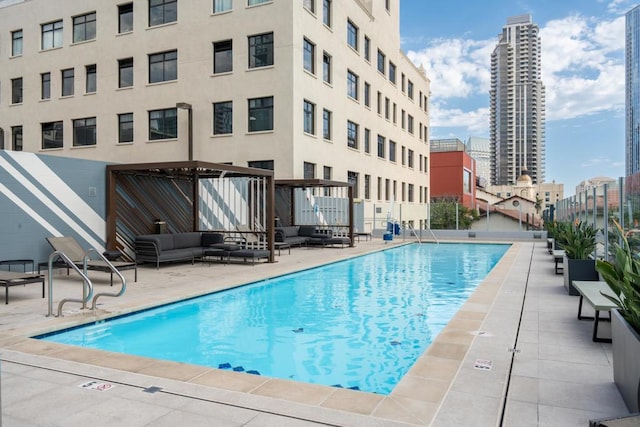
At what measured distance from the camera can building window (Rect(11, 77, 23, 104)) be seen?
29328 millimetres

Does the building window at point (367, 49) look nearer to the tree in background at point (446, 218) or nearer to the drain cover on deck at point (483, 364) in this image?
the tree in background at point (446, 218)

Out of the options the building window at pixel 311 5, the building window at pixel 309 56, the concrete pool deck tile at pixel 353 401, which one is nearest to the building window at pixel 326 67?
the building window at pixel 309 56

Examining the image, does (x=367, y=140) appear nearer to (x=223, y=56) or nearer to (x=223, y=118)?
(x=223, y=118)

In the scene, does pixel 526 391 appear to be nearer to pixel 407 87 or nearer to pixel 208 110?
pixel 208 110

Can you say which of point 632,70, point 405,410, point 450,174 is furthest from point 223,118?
point 632,70

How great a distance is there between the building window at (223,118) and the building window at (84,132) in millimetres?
7905

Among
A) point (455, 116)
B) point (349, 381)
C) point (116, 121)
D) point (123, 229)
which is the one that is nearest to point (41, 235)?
point (123, 229)

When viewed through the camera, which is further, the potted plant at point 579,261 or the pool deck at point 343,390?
the potted plant at point 579,261

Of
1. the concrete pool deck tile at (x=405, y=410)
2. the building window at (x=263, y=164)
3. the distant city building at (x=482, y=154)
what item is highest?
the distant city building at (x=482, y=154)

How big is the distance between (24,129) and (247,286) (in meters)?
24.9

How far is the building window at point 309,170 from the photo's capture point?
74.6 feet

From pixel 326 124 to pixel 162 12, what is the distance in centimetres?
969

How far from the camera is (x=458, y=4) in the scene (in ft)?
154

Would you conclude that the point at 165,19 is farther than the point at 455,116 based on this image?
No
